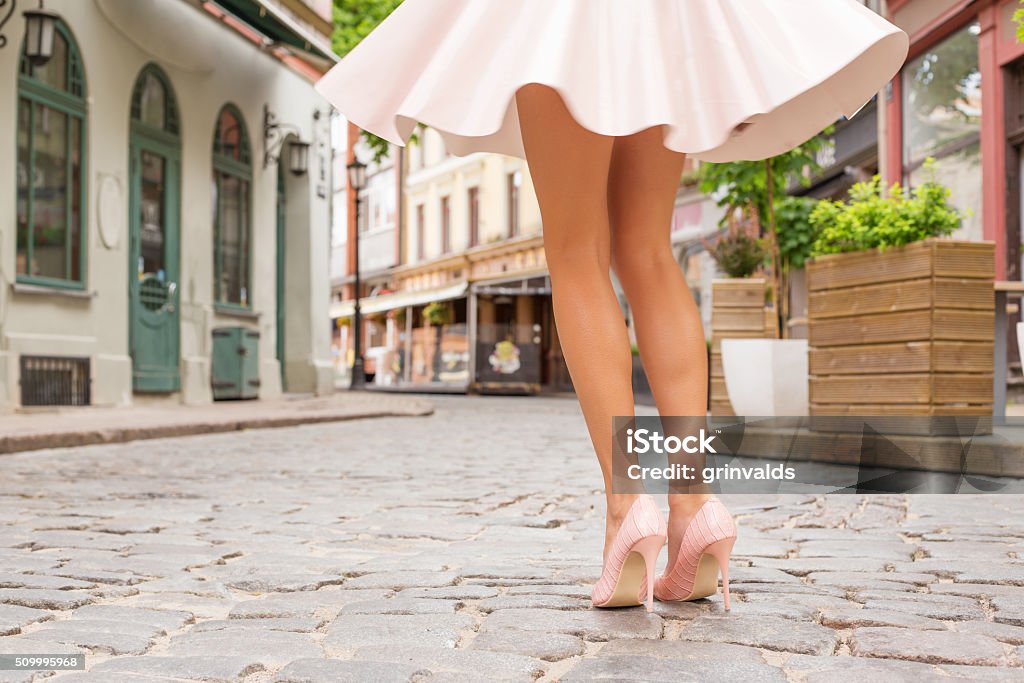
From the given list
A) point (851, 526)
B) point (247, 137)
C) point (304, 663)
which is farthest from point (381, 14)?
point (304, 663)

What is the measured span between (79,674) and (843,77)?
1.87 m

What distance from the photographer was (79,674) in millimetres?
1885

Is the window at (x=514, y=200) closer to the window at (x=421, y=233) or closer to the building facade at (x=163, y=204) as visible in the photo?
the window at (x=421, y=233)

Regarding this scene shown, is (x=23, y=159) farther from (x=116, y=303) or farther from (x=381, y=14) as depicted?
(x=381, y=14)

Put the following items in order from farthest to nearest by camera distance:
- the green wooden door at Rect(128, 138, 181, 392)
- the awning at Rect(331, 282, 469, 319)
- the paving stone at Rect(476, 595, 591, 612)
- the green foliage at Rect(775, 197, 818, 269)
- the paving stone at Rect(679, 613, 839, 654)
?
the awning at Rect(331, 282, 469, 319) < the green wooden door at Rect(128, 138, 181, 392) < the green foliage at Rect(775, 197, 818, 269) < the paving stone at Rect(476, 595, 591, 612) < the paving stone at Rect(679, 613, 839, 654)

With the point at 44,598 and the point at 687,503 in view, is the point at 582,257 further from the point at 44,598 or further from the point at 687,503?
the point at 44,598

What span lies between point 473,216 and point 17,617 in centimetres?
3545

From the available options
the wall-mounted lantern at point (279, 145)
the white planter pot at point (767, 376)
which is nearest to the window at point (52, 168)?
the wall-mounted lantern at point (279, 145)

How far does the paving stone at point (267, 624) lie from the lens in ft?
7.33

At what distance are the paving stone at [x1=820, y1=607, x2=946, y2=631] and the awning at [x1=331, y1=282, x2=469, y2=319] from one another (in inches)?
1019

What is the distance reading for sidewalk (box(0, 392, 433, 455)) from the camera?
303 inches

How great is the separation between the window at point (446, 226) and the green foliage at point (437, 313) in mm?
8698

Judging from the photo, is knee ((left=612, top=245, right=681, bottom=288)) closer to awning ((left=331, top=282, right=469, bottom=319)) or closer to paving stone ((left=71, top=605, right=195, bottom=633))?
paving stone ((left=71, top=605, right=195, bottom=633))

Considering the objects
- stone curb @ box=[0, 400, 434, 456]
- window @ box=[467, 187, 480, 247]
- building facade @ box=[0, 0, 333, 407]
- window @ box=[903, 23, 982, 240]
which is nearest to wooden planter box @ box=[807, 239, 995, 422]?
stone curb @ box=[0, 400, 434, 456]
